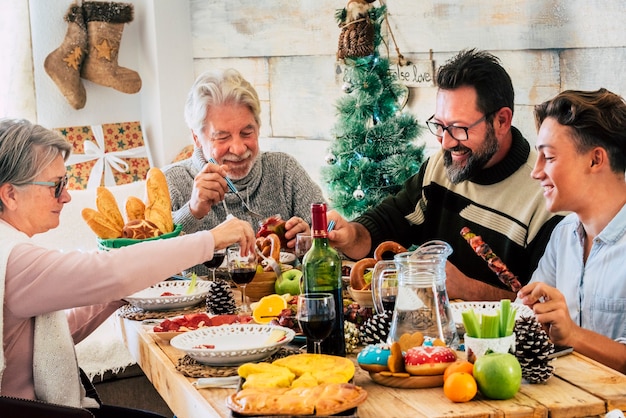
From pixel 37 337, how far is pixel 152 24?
11.3 ft

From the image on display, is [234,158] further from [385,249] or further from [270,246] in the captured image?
[385,249]

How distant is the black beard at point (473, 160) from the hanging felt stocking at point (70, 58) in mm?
2831

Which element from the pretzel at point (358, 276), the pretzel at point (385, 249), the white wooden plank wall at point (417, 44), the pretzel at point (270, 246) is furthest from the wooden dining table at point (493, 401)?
the white wooden plank wall at point (417, 44)

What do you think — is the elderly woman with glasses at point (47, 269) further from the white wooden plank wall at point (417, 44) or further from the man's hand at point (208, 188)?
the white wooden plank wall at point (417, 44)

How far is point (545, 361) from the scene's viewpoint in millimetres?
1573

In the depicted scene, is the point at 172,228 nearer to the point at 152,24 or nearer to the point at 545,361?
the point at 545,361

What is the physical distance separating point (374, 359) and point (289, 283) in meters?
0.79

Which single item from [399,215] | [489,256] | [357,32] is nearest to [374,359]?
[489,256]

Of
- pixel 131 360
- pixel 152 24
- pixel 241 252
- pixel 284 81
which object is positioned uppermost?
pixel 152 24

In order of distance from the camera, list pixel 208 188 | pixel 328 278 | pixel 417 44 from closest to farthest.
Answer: pixel 328 278 → pixel 208 188 → pixel 417 44

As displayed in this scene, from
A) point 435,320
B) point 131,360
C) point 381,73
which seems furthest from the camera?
point 381,73

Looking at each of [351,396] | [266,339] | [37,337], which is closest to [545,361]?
[351,396]

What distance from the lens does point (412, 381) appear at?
1.57 m

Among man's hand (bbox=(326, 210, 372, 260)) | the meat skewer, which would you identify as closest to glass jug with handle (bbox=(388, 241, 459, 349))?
the meat skewer
